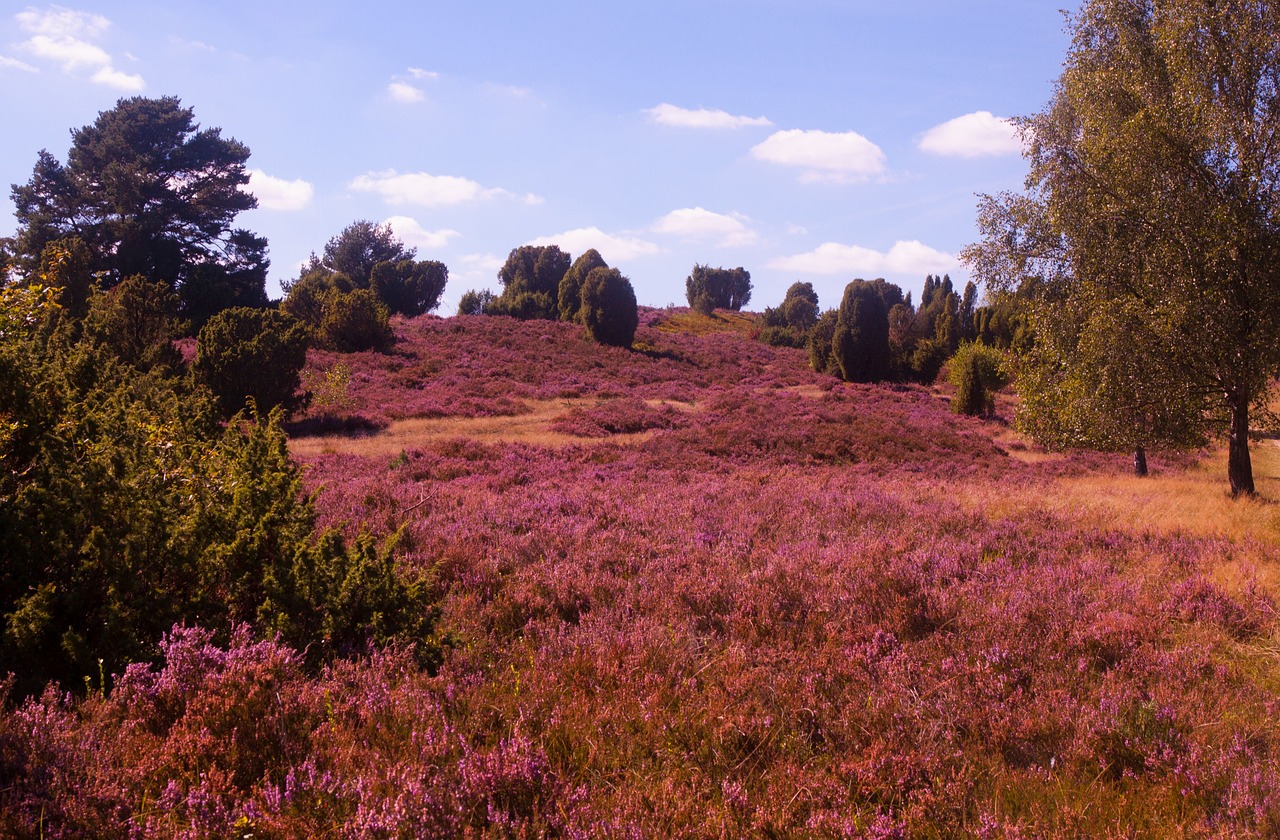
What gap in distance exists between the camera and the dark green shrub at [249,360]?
2203 cm

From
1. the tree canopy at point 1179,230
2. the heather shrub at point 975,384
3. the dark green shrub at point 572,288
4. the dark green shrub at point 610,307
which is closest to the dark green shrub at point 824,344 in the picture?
the heather shrub at point 975,384

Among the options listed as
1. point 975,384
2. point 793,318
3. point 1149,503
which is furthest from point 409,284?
point 1149,503

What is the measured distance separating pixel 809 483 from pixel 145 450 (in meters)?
10.7

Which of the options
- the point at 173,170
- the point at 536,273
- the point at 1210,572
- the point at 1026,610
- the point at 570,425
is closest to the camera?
the point at 1026,610

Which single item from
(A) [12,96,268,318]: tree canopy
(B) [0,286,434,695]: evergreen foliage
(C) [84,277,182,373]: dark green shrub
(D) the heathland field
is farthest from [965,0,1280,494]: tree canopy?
(A) [12,96,268,318]: tree canopy

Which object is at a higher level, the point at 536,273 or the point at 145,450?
the point at 536,273

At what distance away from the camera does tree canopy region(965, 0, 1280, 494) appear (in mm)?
12016

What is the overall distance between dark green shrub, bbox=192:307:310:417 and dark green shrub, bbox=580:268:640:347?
24.5m

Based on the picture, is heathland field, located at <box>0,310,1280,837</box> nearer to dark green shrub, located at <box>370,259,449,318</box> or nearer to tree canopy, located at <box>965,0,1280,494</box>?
tree canopy, located at <box>965,0,1280,494</box>

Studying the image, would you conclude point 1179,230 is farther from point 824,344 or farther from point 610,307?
point 610,307

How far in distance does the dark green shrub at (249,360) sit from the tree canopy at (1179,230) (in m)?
22.4

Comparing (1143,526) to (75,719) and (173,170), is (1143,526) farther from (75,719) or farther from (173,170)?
(173,170)

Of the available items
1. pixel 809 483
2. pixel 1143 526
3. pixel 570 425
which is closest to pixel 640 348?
pixel 570 425

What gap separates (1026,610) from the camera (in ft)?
17.0
